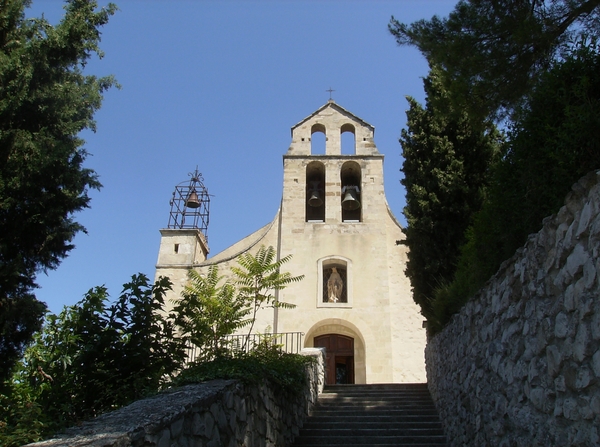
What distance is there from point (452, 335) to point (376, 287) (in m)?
7.97

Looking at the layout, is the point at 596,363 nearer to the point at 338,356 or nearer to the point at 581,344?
the point at 581,344

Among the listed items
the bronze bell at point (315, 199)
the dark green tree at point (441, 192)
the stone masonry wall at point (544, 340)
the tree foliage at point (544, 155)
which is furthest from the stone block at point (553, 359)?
the bronze bell at point (315, 199)

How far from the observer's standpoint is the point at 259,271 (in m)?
8.95

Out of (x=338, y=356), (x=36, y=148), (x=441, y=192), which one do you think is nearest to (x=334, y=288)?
(x=338, y=356)

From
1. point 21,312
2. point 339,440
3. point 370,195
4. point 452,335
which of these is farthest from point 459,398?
point 370,195

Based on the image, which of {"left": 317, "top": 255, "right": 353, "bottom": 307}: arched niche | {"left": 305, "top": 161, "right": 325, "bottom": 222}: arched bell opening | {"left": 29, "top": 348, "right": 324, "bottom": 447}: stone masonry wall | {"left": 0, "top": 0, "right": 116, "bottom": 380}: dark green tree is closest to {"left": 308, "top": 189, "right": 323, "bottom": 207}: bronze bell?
{"left": 305, "top": 161, "right": 325, "bottom": 222}: arched bell opening

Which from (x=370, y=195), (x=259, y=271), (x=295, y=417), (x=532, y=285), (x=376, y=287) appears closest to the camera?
(x=532, y=285)

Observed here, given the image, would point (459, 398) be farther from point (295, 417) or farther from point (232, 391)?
point (232, 391)

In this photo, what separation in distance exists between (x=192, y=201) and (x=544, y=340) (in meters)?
15.0

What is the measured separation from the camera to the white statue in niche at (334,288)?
14992 millimetres

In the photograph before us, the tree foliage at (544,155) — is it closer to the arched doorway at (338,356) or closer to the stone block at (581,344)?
the stone block at (581,344)

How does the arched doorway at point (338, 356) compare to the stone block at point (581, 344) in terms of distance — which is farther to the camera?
the arched doorway at point (338, 356)

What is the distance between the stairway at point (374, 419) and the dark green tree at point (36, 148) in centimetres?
434

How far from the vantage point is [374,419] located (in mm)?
7953
